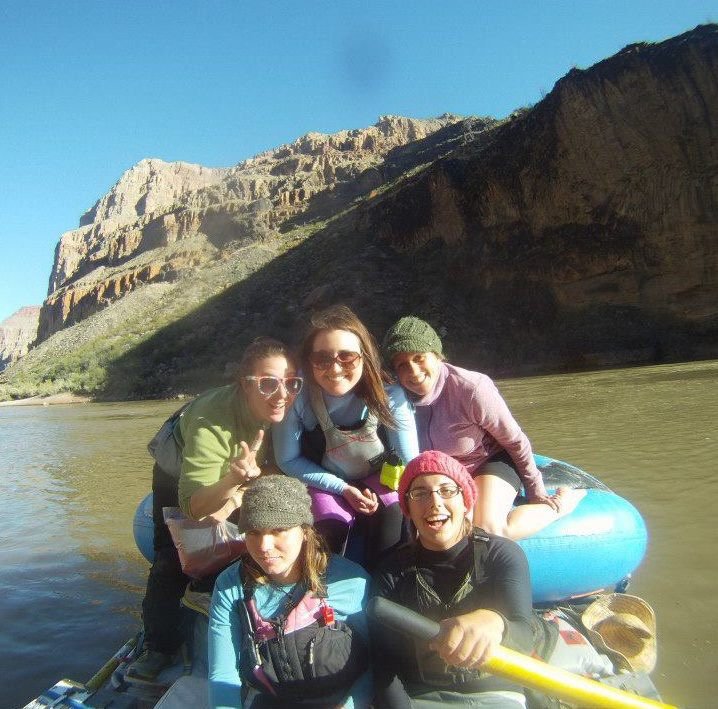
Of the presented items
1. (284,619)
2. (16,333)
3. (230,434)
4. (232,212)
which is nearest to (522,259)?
(230,434)

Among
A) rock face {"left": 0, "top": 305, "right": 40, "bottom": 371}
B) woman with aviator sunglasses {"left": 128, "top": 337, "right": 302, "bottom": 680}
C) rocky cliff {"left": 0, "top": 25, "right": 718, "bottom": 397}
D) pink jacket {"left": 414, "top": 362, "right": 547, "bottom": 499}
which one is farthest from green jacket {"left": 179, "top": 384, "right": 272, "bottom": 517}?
rock face {"left": 0, "top": 305, "right": 40, "bottom": 371}

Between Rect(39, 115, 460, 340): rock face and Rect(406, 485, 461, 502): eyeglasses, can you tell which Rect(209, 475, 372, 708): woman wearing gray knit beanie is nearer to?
Rect(406, 485, 461, 502): eyeglasses

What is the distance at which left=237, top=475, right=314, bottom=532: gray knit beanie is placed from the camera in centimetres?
218

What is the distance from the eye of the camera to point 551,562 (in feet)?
10.2

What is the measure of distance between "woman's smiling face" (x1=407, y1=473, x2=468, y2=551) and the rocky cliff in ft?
73.0

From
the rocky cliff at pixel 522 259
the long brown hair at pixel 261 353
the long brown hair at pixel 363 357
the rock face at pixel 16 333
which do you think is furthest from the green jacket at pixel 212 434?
the rock face at pixel 16 333

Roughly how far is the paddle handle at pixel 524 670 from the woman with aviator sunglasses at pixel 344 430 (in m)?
0.91

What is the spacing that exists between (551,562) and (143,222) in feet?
275

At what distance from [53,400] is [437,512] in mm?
37661

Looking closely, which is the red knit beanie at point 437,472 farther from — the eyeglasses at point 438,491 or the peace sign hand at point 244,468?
the peace sign hand at point 244,468

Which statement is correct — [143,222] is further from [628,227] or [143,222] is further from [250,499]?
[250,499]

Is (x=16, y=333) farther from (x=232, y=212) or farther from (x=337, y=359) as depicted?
(x=337, y=359)

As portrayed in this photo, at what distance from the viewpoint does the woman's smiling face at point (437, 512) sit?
84.7 inches

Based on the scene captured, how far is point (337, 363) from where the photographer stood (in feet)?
8.84
